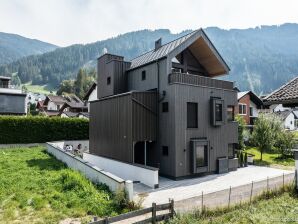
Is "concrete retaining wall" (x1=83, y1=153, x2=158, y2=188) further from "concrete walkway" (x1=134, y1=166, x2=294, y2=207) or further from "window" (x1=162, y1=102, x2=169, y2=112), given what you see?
"window" (x1=162, y1=102, x2=169, y2=112)

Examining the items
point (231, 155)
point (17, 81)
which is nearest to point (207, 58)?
point (231, 155)

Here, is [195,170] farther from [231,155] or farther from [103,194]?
[103,194]

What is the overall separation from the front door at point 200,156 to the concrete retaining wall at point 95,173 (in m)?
7.14

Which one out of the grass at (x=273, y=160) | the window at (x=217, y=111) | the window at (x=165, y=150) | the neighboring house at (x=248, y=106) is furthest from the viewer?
the neighboring house at (x=248, y=106)

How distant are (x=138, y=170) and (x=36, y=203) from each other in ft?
24.6

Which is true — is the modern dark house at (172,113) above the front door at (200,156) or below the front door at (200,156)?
above

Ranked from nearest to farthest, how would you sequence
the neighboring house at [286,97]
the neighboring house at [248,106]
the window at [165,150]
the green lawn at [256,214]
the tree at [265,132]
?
the neighboring house at [286,97], the green lawn at [256,214], the window at [165,150], the tree at [265,132], the neighboring house at [248,106]

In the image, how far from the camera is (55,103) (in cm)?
7956

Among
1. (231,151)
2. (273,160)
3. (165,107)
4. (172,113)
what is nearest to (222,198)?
(172,113)

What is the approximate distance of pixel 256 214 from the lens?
10836mm

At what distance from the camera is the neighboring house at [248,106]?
37719 millimetres

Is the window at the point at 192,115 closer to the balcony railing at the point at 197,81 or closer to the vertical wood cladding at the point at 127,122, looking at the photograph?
the balcony railing at the point at 197,81

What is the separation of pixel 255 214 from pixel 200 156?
997 centimetres

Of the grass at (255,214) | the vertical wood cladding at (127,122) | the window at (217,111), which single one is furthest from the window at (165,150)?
the grass at (255,214)
